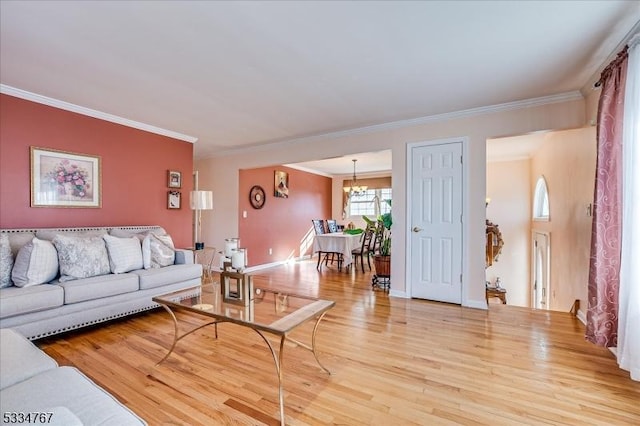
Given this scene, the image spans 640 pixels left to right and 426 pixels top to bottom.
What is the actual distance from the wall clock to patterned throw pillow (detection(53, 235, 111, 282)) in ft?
10.7

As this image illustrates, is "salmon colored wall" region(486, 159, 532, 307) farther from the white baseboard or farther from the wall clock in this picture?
the wall clock

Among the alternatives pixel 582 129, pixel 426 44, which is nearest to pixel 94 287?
pixel 426 44

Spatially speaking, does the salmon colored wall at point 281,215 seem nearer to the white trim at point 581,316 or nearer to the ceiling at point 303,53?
the ceiling at point 303,53

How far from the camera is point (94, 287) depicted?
2725mm

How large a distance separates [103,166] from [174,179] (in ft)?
3.17

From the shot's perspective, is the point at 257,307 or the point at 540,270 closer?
the point at 257,307

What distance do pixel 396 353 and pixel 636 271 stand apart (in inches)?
66.5

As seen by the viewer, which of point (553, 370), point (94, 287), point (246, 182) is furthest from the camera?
point (246, 182)

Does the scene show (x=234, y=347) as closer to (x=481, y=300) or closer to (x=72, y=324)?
(x=72, y=324)

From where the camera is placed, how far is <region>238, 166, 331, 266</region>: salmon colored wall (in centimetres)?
604

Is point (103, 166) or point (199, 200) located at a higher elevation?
point (103, 166)

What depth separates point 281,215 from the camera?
23.1 ft

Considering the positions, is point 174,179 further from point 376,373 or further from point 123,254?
point 376,373

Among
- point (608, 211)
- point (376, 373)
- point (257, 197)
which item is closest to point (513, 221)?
point (608, 211)
